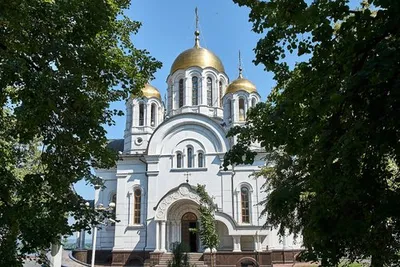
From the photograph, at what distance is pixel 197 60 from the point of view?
109 ft

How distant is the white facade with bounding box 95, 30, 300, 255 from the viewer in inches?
1059

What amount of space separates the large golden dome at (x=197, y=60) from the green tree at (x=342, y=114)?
89.9 feet

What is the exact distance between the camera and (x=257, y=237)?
26.2 m

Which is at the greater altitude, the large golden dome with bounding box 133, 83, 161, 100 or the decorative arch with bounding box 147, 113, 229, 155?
the large golden dome with bounding box 133, 83, 161, 100

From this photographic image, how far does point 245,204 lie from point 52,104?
2369 cm

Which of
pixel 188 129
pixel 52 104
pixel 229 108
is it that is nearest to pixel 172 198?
pixel 188 129

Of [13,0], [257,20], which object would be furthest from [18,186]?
[257,20]

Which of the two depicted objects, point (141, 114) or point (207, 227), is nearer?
point (207, 227)

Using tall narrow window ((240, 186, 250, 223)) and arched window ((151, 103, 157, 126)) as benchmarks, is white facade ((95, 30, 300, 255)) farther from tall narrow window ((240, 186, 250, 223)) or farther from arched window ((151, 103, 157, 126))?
arched window ((151, 103, 157, 126))

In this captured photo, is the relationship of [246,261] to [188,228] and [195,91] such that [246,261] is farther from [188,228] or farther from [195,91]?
[195,91]

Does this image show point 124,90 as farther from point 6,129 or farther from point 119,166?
point 119,166

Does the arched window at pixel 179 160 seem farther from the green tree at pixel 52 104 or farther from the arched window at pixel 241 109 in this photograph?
the green tree at pixel 52 104

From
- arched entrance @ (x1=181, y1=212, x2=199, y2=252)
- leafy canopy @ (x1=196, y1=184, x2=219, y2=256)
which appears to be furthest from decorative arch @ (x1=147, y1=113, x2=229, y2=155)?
leafy canopy @ (x1=196, y1=184, x2=219, y2=256)

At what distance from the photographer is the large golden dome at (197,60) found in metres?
33.2
